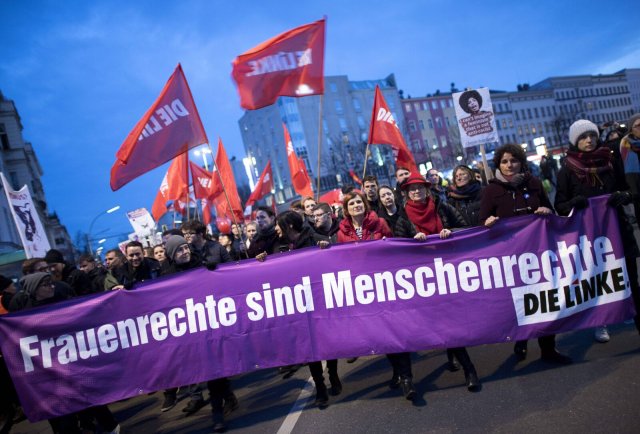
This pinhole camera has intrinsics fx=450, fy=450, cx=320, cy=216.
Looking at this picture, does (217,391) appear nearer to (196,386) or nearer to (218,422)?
(218,422)

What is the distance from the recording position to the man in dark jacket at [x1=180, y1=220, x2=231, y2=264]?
5492 mm

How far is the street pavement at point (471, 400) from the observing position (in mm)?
3361

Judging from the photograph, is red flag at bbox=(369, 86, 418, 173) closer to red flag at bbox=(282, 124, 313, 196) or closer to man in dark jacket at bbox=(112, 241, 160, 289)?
red flag at bbox=(282, 124, 313, 196)

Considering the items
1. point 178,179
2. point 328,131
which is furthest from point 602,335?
point 328,131

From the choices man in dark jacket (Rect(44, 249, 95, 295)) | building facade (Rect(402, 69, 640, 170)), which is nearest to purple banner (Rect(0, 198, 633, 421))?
man in dark jacket (Rect(44, 249, 95, 295))

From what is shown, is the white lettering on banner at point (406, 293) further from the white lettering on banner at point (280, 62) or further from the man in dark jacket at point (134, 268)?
the white lettering on banner at point (280, 62)

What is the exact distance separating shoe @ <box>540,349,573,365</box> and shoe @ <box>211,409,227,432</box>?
3.19m

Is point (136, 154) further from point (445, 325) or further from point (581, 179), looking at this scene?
point (581, 179)

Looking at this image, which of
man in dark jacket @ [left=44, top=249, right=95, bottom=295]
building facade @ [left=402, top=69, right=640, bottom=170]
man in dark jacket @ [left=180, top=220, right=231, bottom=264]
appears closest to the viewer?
man in dark jacket @ [left=180, top=220, right=231, bottom=264]

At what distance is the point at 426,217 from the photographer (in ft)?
14.8

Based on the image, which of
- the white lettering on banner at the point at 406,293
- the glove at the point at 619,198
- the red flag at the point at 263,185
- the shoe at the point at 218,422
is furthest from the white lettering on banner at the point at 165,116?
the red flag at the point at 263,185

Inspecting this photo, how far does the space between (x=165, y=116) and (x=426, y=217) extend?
3.61 metres

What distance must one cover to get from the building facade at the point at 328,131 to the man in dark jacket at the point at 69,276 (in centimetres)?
5932

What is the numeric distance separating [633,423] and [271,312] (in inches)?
118
